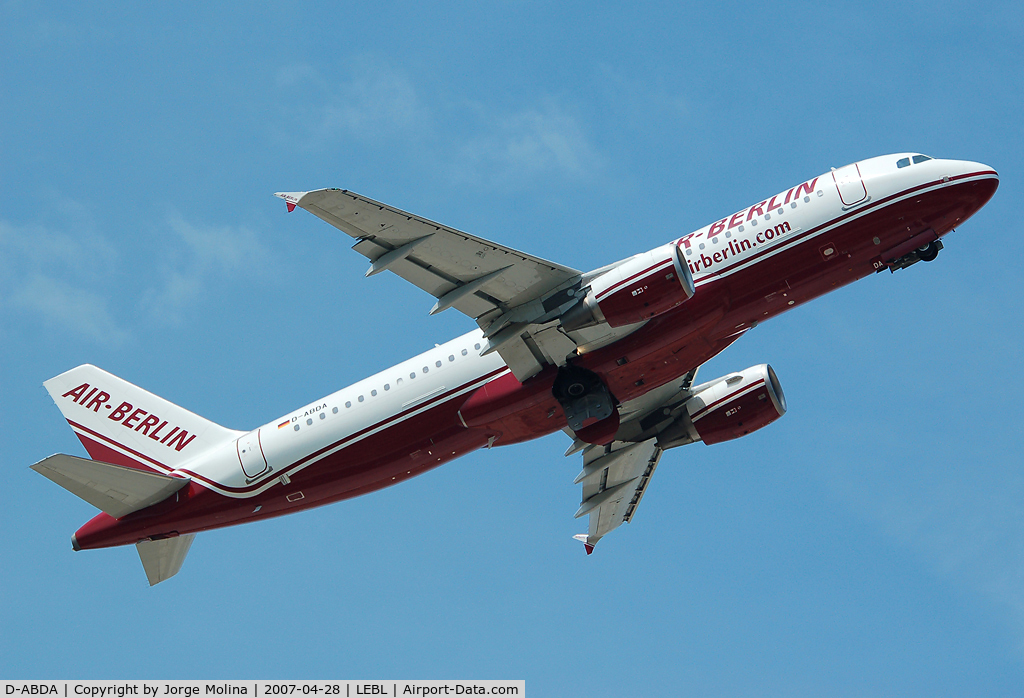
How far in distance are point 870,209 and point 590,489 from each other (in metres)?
16.6

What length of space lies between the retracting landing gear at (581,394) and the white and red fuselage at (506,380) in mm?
380

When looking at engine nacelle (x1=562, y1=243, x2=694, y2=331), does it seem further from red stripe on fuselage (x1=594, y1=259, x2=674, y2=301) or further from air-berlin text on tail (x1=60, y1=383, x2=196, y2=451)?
air-berlin text on tail (x1=60, y1=383, x2=196, y2=451)

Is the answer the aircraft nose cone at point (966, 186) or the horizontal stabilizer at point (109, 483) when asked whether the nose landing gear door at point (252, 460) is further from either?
the aircraft nose cone at point (966, 186)

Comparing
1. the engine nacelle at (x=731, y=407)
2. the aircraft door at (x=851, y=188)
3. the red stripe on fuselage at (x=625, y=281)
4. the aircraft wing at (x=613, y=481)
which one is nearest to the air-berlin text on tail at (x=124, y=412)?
the aircraft wing at (x=613, y=481)

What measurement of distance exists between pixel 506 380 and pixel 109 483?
13.9m

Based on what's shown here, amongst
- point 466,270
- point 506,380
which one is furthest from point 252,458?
point 466,270

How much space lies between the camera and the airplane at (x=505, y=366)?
31844 millimetres

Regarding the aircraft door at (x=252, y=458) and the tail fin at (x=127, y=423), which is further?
the tail fin at (x=127, y=423)

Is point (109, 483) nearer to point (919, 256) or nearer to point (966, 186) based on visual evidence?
point (919, 256)

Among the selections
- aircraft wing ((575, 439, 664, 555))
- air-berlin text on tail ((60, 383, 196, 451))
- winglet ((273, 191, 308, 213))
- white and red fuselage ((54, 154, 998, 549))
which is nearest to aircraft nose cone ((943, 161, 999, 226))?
white and red fuselage ((54, 154, 998, 549))

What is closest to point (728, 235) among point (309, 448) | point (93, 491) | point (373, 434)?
point (373, 434)

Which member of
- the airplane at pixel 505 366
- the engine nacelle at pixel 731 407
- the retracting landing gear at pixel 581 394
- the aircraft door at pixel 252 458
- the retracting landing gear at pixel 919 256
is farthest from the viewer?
the engine nacelle at pixel 731 407

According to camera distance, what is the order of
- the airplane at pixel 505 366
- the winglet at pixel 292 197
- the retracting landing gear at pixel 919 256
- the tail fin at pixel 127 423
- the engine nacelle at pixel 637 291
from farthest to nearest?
the tail fin at pixel 127 423 < the retracting landing gear at pixel 919 256 < the airplane at pixel 505 366 < the engine nacelle at pixel 637 291 < the winglet at pixel 292 197

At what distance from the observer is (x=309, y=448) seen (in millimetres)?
36062
